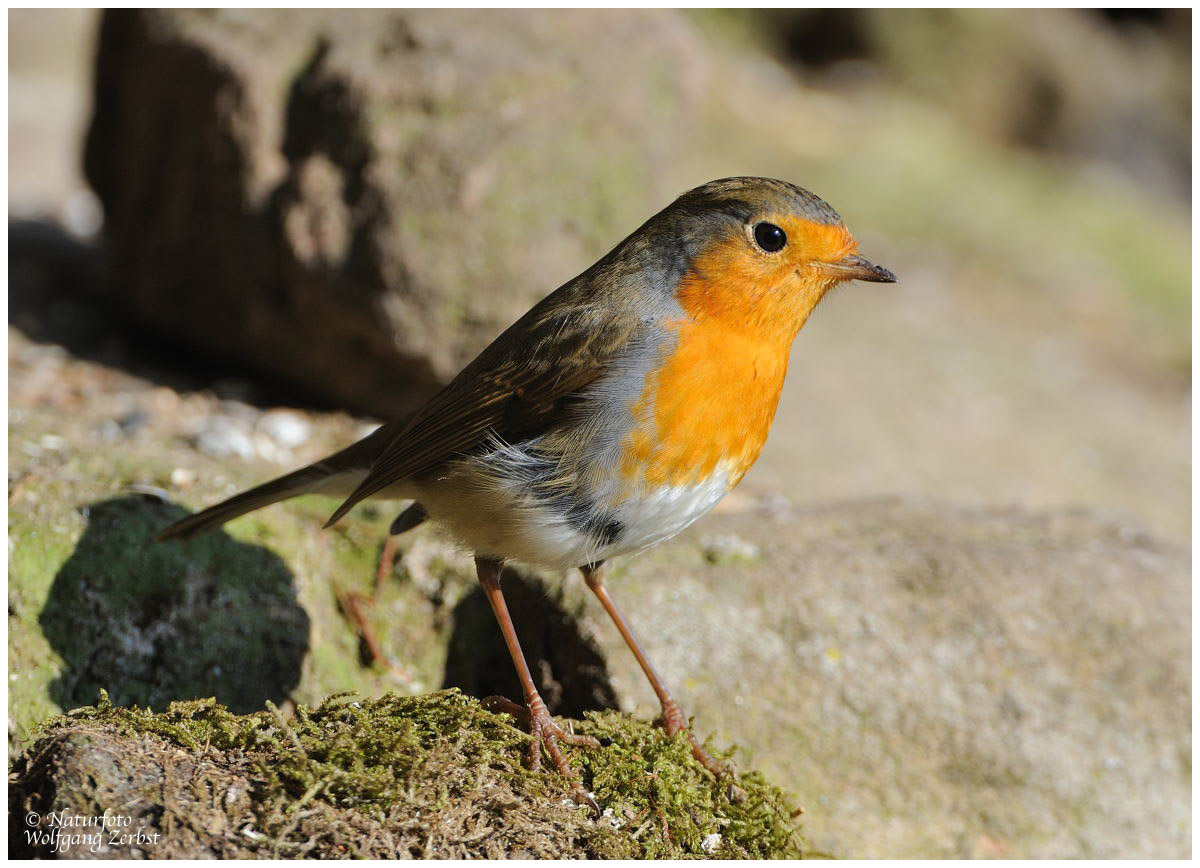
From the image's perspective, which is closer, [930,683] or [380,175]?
[930,683]

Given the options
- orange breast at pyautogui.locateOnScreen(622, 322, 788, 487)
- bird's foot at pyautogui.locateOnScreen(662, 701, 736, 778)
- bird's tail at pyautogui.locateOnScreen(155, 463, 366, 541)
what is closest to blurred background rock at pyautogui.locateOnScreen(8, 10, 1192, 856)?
bird's tail at pyautogui.locateOnScreen(155, 463, 366, 541)

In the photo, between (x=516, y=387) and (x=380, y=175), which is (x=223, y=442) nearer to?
(x=380, y=175)

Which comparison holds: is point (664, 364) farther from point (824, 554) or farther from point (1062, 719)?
point (1062, 719)

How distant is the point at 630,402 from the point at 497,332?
271 cm

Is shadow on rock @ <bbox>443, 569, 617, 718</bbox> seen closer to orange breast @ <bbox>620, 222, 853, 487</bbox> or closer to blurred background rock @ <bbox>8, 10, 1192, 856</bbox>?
blurred background rock @ <bbox>8, 10, 1192, 856</bbox>

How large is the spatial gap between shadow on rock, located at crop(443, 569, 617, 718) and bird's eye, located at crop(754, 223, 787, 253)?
1.46 m

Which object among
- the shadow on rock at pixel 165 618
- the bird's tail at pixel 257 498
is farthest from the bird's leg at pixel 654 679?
the shadow on rock at pixel 165 618

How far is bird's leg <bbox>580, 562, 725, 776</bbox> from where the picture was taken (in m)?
3.49

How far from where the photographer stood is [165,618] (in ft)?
12.9

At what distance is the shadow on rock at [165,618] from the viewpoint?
3791mm

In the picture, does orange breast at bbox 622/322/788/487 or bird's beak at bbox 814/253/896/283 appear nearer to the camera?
orange breast at bbox 622/322/788/487

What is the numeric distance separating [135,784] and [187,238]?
4179mm

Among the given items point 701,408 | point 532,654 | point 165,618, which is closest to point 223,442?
point 165,618

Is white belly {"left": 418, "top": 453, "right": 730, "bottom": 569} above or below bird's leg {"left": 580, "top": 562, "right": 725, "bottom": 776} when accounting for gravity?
above
